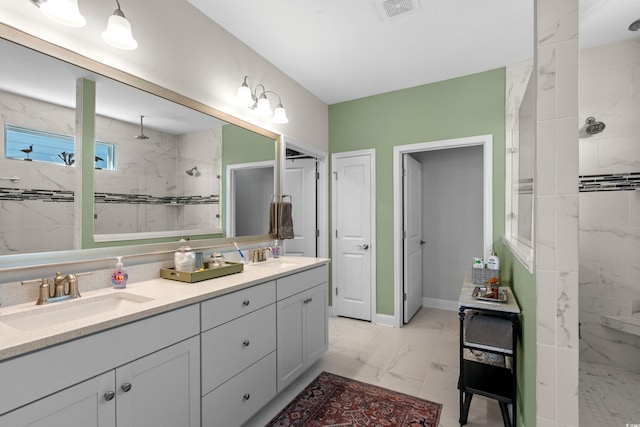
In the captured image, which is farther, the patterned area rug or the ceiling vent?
the ceiling vent

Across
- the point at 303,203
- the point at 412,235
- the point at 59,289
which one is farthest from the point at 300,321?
the point at 412,235

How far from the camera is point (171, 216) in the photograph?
1.97 m

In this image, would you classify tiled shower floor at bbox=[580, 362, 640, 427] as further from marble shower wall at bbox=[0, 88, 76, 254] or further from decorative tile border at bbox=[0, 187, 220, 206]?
marble shower wall at bbox=[0, 88, 76, 254]

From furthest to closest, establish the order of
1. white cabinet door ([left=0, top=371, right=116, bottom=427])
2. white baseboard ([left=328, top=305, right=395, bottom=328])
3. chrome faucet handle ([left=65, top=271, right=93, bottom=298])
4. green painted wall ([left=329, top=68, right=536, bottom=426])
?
white baseboard ([left=328, top=305, right=395, bottom=328]), green painted wall ([left=329, top=68, right=536, bottom=426]), chrome faucet handle ([left=65, top=271, right=93, bottom=298]), white cabinet door ([left=0, top=371, right=116, bottom=427])

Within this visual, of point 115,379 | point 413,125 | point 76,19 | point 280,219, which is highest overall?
point 413,125

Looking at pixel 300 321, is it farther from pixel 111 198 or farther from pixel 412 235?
pixel 412 235

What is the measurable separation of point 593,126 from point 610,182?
0.48m

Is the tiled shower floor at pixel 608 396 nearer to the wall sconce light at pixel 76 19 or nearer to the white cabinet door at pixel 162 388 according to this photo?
the white cabinet door at pixel 162 388

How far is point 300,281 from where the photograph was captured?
2.25 metres

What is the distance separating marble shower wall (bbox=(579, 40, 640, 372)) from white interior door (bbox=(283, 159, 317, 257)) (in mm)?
2638

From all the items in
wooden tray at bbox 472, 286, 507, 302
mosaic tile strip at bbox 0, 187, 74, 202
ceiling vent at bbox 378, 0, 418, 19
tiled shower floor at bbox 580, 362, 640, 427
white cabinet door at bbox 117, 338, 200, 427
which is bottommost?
tiled shower floor at bbox 580, 362, 640, 427

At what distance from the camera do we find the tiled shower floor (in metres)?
1.87

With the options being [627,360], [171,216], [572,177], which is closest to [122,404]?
[171,216]

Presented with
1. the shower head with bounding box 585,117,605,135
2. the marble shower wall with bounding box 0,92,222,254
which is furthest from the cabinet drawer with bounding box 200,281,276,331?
the shower head with bounding box 585,117,605,135
